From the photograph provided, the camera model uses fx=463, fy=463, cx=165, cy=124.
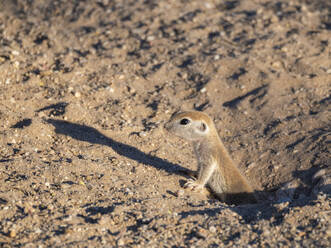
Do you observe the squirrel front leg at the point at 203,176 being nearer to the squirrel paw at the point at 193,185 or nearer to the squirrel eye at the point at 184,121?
the squirrel paw at the point at 193,185

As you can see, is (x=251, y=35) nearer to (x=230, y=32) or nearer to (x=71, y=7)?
(x=230, y=32)

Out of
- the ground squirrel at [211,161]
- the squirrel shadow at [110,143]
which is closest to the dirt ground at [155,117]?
the squirrel shadow at [110,143]

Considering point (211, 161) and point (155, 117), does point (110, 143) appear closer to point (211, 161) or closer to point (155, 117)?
point (155, 117)

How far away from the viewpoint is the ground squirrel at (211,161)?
536 centimetres

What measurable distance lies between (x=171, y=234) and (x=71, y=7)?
6493 millimetres

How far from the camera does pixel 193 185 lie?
531 centimetres

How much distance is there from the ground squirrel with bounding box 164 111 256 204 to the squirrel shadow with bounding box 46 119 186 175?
34cm

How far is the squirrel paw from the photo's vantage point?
17.3 feet

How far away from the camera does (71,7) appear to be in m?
9.25

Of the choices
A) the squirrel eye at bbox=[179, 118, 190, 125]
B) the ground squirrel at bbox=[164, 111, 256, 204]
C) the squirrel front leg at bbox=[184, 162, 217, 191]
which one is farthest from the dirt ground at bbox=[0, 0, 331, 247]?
the squirrel eye at bbox=[179, 118, 190, 125]

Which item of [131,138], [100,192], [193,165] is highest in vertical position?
[100,192]

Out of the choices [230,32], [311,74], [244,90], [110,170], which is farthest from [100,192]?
[230,32]

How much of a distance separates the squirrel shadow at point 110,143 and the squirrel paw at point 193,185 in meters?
0.29

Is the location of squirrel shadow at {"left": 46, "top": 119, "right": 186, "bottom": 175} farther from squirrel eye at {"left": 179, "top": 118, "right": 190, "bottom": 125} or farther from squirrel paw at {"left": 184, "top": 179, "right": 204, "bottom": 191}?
squirrel eye at {"left": 179, "top": 118, "right": 190, "bottom": 125}
